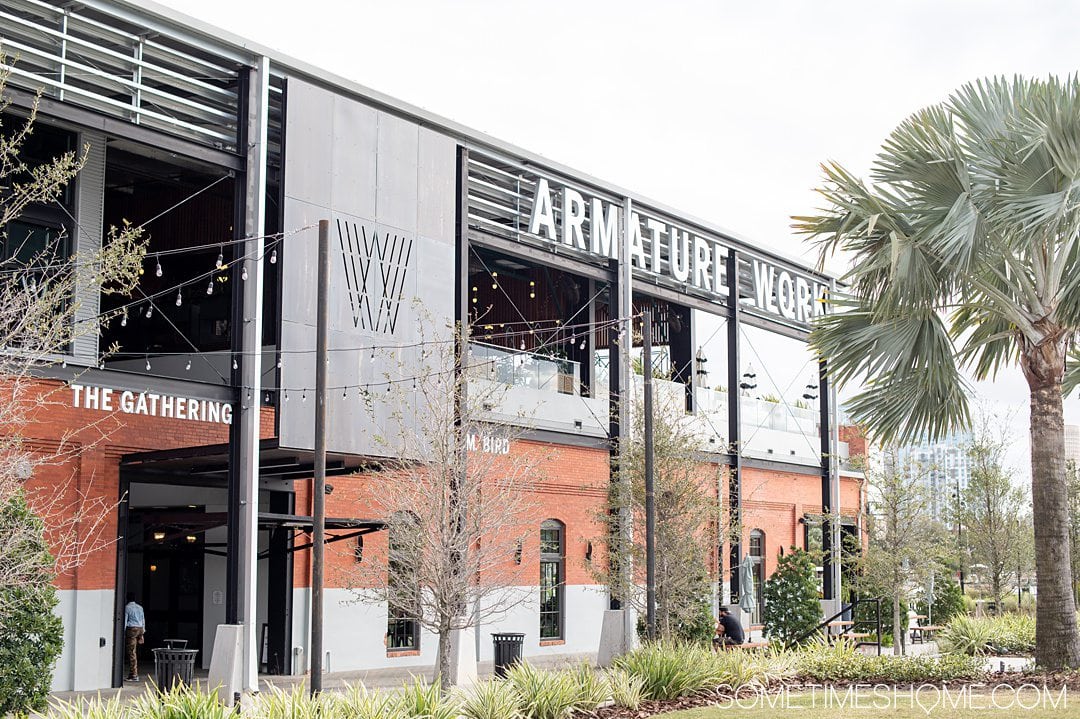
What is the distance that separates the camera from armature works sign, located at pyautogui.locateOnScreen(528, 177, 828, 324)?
2752 cm

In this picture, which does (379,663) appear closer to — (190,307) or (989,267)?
(190,307)

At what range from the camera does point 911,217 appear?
18109 mm

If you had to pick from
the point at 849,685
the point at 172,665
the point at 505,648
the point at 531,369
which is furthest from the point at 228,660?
the point at 531,369

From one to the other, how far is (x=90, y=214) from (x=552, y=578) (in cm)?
1440

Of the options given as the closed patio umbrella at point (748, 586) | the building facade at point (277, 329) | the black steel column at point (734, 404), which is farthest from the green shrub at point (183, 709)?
the closed patio umbrella at point (748, 586)

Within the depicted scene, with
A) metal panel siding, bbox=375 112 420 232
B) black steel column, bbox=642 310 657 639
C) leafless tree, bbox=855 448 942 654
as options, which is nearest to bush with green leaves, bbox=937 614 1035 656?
leafless tree, bbox=855 448 942 654

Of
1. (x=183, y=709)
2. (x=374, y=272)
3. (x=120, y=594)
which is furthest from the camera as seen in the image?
(x=374, y=272)

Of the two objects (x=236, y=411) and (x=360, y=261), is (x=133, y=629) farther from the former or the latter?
(x=360, y=261)

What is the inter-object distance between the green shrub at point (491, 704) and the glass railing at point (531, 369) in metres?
13.0

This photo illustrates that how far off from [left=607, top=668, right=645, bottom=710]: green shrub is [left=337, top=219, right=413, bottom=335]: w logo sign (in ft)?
Answer: 27.0

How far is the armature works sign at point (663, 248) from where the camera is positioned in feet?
90.3

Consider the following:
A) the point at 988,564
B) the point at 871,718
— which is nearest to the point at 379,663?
the point at 871,718

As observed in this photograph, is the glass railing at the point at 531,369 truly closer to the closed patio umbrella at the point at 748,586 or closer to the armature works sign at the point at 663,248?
the armature works sign at the point at 663,248

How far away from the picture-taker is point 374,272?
21859 millimetres
